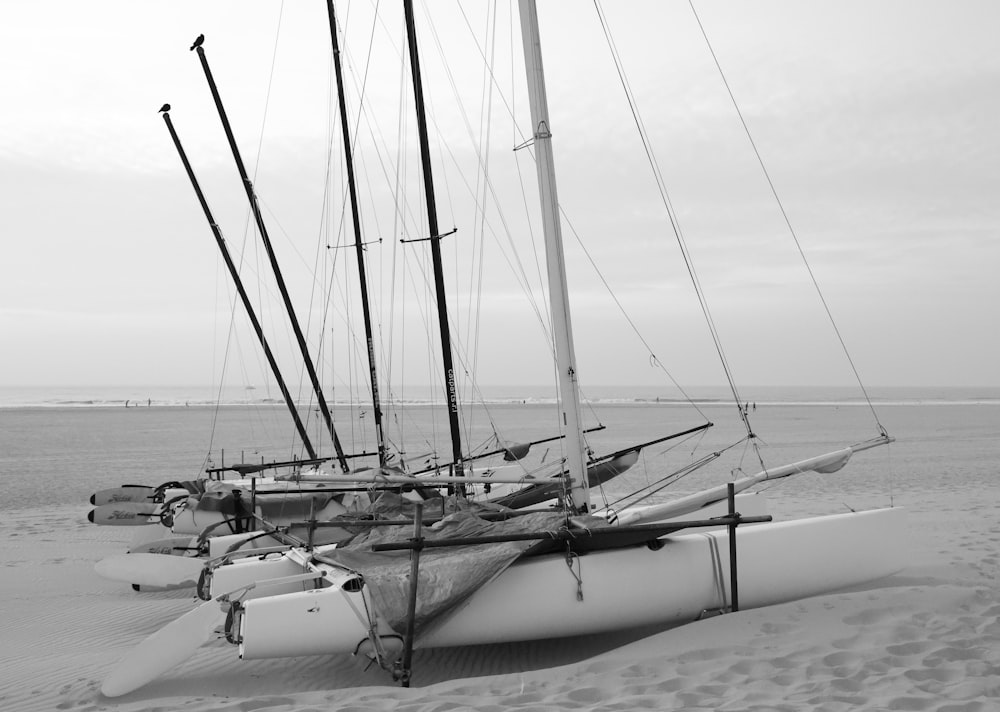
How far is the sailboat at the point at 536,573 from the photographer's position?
20.2 feet

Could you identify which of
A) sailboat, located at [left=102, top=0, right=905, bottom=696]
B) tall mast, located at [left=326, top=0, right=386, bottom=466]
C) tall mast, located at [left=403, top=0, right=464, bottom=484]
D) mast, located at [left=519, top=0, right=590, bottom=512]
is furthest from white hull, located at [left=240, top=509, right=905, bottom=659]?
tall mast, located at [left=326, top=0, right=386, bottom=466]

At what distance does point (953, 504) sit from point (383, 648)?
10.7 metres

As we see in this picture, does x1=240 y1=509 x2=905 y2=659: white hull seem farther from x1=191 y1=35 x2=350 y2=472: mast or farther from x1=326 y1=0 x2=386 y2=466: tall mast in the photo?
x1=191 y1=35 x2=350 y2=472: mast

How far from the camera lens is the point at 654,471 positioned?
2025cm

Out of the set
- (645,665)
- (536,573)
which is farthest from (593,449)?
(645,665)

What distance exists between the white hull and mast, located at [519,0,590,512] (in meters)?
1.25

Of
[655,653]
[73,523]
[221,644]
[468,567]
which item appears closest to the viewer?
[655,653]

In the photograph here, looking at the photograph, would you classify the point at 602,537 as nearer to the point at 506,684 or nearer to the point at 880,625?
the point at 506,684

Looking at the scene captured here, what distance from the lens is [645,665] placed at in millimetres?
5820

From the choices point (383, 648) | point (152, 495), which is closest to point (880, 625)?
point (383, 648)

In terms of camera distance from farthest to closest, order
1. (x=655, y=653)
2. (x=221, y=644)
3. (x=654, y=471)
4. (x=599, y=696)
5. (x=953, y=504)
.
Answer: (x=654, y=471) < (x=953, y=504) < (x=221, y=644) < (x=655, y=653) < (x=599, y=696)

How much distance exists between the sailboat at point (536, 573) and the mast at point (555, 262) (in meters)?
0.01

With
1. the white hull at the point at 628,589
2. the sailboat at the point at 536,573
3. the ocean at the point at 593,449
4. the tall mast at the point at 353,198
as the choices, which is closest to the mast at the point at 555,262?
the sailboat at the point at 536,573

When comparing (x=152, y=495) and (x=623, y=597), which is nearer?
(x=623, y=597)
